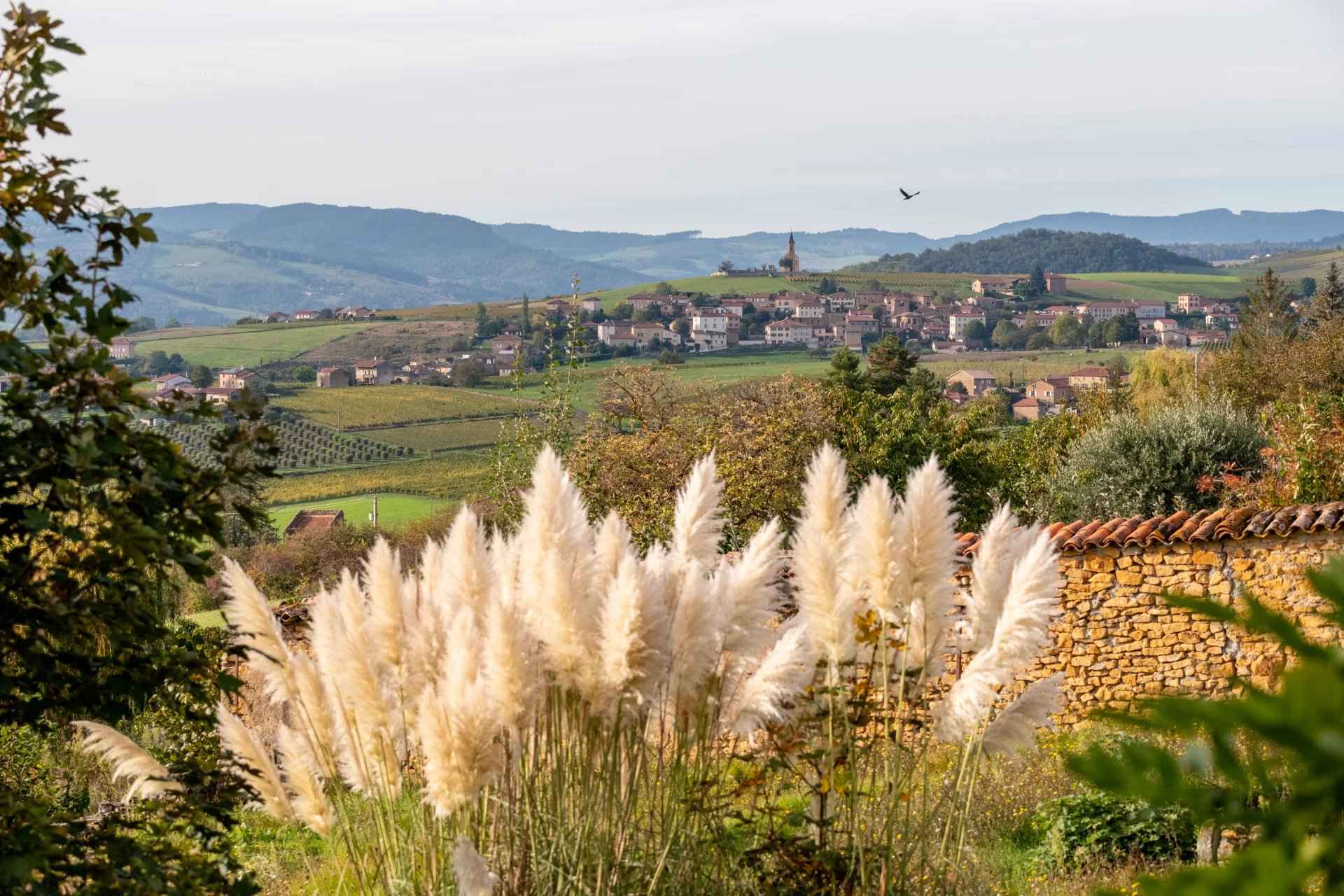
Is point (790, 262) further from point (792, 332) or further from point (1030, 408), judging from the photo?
point (1030, 408)

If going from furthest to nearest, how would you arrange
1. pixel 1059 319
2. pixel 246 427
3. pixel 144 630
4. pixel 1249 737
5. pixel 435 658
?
1. pixel 1059 319
2. pixel 435 658
3. pixel 246 427
4. pixel 144 630
5. pixel 1249 737

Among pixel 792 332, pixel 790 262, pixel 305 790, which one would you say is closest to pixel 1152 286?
pixel 790 262

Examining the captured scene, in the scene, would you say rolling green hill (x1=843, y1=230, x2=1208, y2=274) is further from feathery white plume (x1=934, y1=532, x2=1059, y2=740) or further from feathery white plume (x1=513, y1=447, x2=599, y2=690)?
feathery white plume (x1=513, y1=447, x2=599, y2=690)

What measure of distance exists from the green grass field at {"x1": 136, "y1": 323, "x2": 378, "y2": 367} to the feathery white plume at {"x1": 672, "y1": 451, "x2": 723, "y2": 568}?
313ft

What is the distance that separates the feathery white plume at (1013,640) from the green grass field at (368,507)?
40431mm

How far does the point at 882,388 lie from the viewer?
42.1 metres

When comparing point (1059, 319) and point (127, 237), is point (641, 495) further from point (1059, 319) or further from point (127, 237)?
point (1059, 319)

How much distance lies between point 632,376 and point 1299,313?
53830mm

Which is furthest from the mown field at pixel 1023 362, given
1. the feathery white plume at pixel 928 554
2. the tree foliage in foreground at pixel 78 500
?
the tree foliage in foreground at pixel 78 500

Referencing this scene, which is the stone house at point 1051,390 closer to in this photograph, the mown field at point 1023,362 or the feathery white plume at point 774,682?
the mown field at point 1023,362

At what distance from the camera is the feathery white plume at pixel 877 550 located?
4.56 meters

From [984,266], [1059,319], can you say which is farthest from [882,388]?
[984,266]

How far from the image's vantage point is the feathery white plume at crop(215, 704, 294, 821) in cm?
455

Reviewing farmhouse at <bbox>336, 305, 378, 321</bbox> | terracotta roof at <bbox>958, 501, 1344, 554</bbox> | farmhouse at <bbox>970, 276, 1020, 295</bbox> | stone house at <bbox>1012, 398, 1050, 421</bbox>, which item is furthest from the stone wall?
farmhouse at <bbox>970, 276, 1020, 295</bbox>
